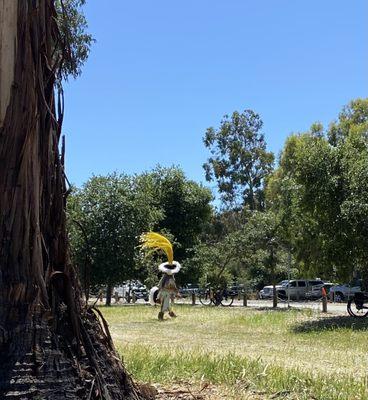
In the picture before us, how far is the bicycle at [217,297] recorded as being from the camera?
109ft

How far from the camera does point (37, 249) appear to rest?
3467 mm

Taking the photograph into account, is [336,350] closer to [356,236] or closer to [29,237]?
[356,236]

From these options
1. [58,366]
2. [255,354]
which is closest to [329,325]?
[255,354]

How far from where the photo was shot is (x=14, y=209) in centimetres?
344

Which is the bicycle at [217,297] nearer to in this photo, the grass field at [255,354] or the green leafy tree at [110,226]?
the green leafy tree at [110,226]

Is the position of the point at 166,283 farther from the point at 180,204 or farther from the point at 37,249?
the point at 180,204

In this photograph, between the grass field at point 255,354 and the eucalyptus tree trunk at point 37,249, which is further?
the grass field at point 255,354

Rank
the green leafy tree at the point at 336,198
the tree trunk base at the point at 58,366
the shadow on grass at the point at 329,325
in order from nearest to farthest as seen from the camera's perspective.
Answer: the tree trunk base at the point at 58,366 → the shadow on grass at the point at 329,325 → the green leafy tree at the point at 336,198

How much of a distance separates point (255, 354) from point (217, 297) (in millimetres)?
23907

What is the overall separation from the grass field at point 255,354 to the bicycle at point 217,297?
13.2 m

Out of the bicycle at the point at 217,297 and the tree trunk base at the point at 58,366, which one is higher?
the bicycle at the point at 217,297

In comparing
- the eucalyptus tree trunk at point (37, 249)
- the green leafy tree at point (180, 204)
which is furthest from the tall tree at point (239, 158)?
the eucalyptus tree trunk at point (37, 249)

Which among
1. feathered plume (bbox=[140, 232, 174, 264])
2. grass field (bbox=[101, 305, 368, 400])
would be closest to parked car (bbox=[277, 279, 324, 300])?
grass field (bbox=[101, 305, 368, 400])

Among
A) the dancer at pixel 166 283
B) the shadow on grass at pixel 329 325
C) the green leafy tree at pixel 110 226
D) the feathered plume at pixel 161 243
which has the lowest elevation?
the shadow on grass at pixel 329 325
